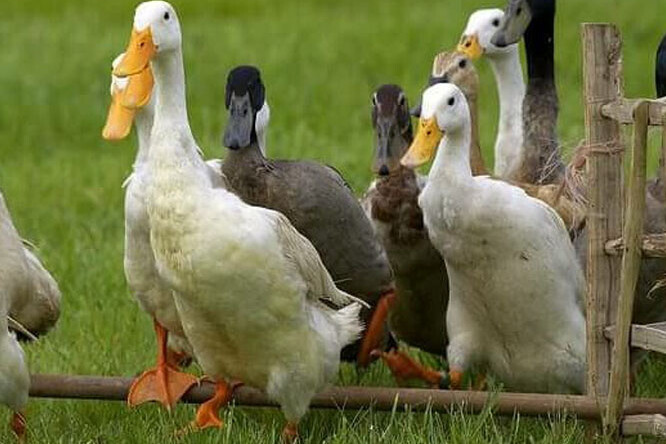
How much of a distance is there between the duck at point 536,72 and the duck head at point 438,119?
4.40 ft

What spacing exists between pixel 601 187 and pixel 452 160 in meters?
0.65

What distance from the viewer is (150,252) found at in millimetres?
6262

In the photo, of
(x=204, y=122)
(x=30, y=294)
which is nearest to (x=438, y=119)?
(x=30, y=294)

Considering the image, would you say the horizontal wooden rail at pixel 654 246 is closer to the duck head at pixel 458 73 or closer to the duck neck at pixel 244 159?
the duck neck at pixel 244 159

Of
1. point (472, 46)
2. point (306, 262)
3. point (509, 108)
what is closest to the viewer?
point (306, 262)

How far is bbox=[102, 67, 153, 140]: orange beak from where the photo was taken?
599 centimetres

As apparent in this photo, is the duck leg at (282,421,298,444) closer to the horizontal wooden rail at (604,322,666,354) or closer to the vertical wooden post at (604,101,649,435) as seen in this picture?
the vertical wooden post at (604,101,649,435)

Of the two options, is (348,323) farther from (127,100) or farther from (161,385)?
(127,100)

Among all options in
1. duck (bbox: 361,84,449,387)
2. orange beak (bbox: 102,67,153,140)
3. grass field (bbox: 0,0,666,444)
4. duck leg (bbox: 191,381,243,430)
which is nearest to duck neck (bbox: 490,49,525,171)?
grass field (bbox: 0,0,666,444)

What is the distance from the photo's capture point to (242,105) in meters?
6.37

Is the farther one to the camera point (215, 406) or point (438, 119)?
point (438, 119)

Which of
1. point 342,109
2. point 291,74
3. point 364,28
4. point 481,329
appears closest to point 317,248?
point 481,329

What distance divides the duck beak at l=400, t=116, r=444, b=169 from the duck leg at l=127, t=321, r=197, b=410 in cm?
111

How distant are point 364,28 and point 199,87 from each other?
2084 mm
